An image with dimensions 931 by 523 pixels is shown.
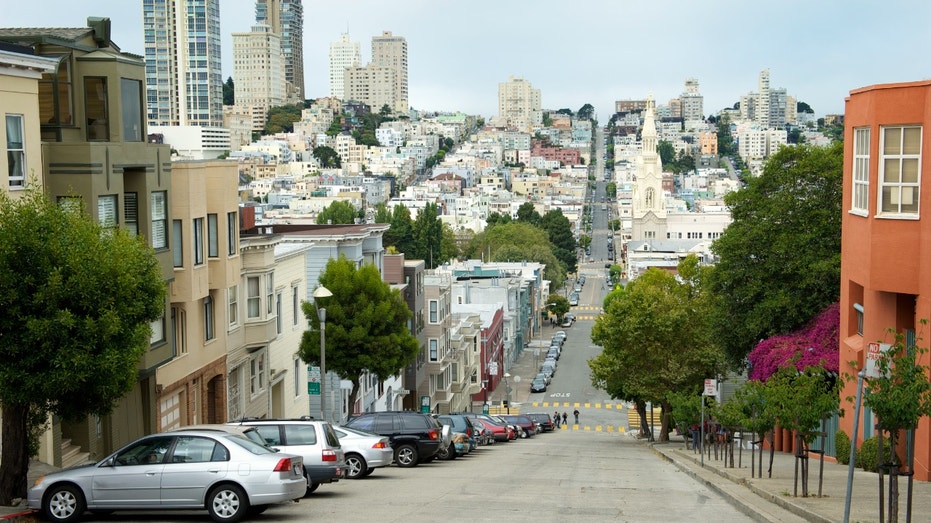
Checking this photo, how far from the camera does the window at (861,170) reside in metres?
27.5

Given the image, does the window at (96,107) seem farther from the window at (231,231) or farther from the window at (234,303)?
the window at (234,303)

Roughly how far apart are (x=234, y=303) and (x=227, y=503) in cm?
2035

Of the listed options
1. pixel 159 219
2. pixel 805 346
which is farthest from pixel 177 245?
pixel 805 346

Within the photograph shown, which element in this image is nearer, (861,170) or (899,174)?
(899,174)

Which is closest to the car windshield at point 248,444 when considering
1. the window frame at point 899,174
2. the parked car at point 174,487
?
the parked car at point 174,487

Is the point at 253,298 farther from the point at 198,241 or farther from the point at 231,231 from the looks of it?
the point at 198,241

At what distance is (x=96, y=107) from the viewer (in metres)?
27.3

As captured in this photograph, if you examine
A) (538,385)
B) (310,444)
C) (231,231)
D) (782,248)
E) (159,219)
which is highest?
(159,219)

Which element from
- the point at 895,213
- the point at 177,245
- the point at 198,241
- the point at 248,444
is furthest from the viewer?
the point at 198,241

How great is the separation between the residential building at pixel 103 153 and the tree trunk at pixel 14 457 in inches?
195

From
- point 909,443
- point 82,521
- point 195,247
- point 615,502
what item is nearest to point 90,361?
point 82,521

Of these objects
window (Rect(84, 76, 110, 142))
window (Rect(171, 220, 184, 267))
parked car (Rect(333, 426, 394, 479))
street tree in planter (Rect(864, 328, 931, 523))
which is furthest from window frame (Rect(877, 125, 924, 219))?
window (Rect(171, 220, 184, 267))

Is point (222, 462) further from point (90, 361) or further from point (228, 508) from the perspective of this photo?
point (90, 361)

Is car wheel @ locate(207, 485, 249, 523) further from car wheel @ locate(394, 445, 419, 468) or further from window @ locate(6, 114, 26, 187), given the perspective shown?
car wheel @ locate(394, 445, 419, 468)
